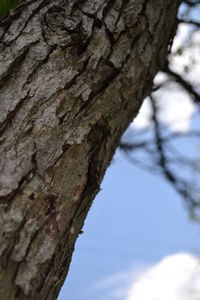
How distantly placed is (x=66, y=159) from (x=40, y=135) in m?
0.08

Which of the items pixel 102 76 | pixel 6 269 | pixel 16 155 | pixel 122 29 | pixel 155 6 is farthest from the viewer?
pixel 155 6

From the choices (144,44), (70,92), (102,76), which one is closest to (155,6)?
(144,44)

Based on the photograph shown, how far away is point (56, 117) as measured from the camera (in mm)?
1017

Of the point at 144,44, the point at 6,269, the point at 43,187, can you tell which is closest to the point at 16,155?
the point at 43,187

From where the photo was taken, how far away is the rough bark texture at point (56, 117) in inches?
33.4

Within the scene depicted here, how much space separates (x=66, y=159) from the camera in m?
0.98

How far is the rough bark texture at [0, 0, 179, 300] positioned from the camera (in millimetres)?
847

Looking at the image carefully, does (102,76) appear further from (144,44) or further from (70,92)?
(144,44)

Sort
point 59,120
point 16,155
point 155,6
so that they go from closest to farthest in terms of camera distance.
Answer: point 16,155 < point 59,120 < point 155,6

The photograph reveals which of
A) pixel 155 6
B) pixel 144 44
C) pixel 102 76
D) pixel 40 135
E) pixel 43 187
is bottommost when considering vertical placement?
pixel 43 187

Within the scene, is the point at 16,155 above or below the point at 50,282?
above

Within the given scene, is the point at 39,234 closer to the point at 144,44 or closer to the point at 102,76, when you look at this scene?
the point at 102,76

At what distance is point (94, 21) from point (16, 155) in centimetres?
51

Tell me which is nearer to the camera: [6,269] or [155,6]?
[6,269]
